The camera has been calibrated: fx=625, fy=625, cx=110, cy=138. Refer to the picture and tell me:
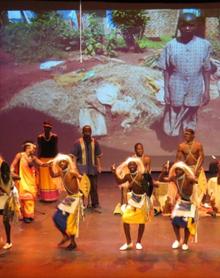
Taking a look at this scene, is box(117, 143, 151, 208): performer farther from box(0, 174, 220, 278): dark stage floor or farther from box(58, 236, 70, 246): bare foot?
box(58, 236, 70, 246): bare foot

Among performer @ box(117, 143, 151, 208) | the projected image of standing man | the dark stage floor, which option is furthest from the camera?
the projected image of standing man

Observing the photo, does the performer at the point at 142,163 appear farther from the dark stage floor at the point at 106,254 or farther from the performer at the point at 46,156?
the performer at the point at 46,156

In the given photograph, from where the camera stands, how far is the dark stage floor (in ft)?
21.7

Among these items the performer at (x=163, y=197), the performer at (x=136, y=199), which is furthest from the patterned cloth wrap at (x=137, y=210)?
the performer at (x=163, y=197)

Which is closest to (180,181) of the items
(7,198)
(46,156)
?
(7,198)

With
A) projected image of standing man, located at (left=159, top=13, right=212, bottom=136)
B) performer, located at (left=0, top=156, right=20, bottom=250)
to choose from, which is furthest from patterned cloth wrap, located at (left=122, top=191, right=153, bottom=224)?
projected image of standing man, located at (left=159, top=13, right=212, bottom=136)

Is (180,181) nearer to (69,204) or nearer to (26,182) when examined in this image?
(69,204)

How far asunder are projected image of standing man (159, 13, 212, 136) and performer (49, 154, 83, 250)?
5104 millimetres

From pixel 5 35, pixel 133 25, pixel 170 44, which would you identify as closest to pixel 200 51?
pixel 170 44

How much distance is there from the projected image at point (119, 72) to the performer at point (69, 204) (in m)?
4.95

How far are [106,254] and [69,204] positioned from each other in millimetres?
714

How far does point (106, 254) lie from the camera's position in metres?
7.17

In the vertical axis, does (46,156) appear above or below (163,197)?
above

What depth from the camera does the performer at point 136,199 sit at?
7187mm
